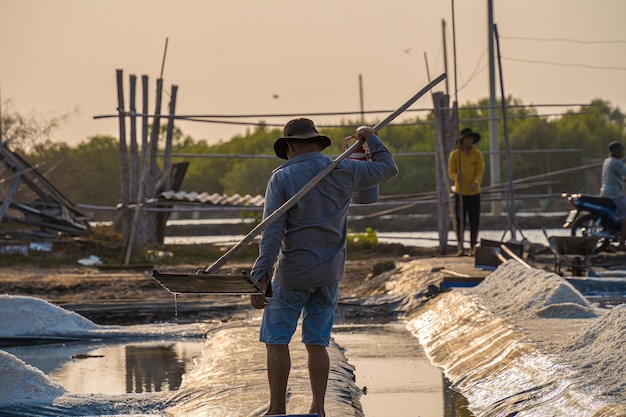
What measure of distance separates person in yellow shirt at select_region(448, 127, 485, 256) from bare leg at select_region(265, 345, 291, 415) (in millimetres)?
9534

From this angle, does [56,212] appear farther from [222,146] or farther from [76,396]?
[222,146]

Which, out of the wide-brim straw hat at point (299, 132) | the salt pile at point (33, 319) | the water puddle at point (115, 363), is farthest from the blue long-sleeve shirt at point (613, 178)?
the wide-brim straw hat at point (299, 132)

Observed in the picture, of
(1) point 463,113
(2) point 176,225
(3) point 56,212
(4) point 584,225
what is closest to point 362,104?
(1) point 463,113

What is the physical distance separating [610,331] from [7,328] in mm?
5727

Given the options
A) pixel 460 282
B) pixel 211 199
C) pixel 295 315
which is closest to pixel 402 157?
pixel 211 199

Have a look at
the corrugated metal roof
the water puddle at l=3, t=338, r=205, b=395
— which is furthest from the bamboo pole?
Result: the water puddle at l=3, t=338, r=205, b=395

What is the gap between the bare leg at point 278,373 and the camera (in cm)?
618

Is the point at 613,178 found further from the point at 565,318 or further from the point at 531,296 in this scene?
the point at 565,318

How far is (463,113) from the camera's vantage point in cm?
6531

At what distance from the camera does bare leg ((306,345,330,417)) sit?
244 inches

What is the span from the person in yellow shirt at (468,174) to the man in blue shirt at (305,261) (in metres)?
9.32

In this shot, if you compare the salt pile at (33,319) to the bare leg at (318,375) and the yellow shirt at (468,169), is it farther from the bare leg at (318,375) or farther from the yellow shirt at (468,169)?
the yellow shirt at (468,169)

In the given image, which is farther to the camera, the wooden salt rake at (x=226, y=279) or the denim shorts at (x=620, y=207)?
the denim shorts at (x=620, y=207)

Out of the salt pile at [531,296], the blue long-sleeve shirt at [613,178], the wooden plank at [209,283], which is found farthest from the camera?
the blue long-sleeve shirt at [613,178]
